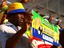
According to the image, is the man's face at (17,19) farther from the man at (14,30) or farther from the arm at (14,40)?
the arm at (14,40)

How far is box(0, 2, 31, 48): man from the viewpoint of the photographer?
8.15 feet

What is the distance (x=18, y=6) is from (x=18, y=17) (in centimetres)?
13

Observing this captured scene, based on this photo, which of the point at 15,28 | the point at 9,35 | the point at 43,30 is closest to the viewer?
the point at 9,35

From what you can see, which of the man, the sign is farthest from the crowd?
the sign

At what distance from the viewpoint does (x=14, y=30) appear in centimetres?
276

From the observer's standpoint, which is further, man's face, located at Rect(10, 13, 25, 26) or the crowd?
man's face, located at Rect(10, 13, 25, 26)

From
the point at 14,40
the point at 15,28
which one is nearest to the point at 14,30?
the point at 15,28

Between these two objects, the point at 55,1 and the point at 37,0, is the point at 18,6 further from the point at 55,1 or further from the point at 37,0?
the point at 55,1

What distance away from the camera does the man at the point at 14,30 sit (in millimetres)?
2484

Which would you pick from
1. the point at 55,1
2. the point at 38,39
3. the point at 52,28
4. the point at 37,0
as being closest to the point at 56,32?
the point at 52,28

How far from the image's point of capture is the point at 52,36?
4.71 m

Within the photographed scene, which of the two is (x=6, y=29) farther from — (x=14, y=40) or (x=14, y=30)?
(x=14, y=40)

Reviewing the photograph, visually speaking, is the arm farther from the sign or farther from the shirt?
the sign

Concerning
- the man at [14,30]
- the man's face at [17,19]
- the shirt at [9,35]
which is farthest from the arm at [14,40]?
the man's face at [17,19]
